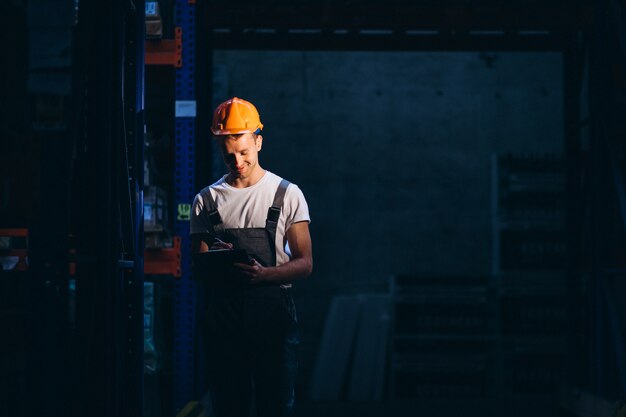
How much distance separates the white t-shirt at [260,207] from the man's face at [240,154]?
79 millimetres

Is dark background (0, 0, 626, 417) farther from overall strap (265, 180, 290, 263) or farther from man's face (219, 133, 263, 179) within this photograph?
overall strap (265, 180, 290, 263)

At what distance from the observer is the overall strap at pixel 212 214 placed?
4375 mm

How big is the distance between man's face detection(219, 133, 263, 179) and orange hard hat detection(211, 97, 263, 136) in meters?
0.04

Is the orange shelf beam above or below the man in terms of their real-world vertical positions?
above

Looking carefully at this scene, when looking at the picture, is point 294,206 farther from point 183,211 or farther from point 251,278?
point 183,211

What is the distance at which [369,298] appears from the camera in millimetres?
11109

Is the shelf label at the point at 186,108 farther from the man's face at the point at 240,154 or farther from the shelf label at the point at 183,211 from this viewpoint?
the man's face at the point at 240,154

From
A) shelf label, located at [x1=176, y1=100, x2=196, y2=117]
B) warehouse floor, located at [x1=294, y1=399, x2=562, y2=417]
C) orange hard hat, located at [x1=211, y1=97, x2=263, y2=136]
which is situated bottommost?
warehouse floor, located at [x1=294, y1=399, x2=562, y2=417]

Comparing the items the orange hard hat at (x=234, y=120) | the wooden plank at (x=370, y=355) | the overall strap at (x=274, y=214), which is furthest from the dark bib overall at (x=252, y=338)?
the wooden plank at (x=370, y=355)

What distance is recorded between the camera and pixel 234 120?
4422 millimetres

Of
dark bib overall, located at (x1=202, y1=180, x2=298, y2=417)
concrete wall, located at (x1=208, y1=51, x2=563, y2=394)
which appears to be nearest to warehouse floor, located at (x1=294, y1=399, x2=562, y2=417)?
concrete wall, located at (x1=208, y1=51, x2=563, y2=394)

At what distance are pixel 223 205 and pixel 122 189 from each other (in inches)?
24.4

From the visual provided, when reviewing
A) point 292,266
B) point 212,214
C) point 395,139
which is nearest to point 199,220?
point 212,214

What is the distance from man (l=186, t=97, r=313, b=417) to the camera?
4203 millimetres
